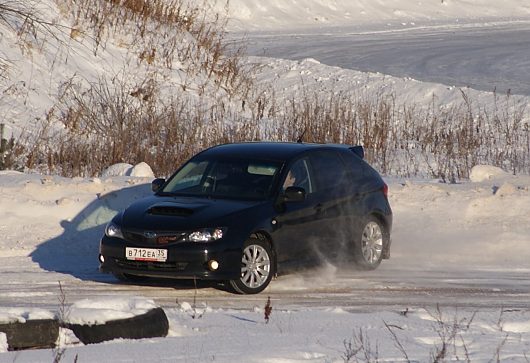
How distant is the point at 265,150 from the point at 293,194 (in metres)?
1.01

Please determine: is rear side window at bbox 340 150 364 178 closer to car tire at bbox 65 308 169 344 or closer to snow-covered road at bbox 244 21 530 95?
car tire at bbox 65 308 169 344

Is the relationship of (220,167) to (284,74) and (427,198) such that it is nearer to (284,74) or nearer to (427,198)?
(427,198)

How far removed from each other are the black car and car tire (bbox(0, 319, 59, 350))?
10.3ft

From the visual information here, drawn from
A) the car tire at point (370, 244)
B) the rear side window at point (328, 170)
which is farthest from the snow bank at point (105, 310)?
the car tire at point (370, 244)

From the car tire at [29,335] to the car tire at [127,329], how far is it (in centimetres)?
19

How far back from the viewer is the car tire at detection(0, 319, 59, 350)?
9.45m

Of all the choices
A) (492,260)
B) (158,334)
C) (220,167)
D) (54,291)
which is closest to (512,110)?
(492,260)

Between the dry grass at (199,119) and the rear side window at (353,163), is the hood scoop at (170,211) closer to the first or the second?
the rear side window at (353,163)

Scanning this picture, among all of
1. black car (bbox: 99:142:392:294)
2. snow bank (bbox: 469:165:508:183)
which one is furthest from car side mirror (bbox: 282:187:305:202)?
snow bank (bbox: 469:165:508:183)

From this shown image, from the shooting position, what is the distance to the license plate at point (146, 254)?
1261cm

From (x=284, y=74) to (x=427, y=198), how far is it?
14434mm

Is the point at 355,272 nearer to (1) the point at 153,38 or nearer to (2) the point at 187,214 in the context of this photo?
(2) the point at 187,214

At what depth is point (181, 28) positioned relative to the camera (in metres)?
31.9

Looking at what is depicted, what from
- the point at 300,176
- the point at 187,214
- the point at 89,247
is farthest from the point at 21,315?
the point at 89,247
